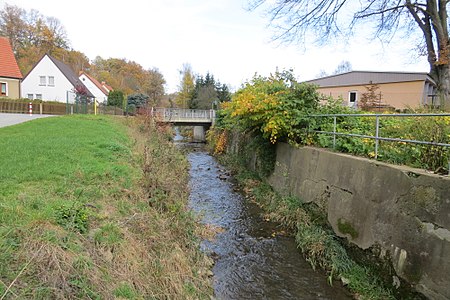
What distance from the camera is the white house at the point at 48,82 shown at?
38.4 m

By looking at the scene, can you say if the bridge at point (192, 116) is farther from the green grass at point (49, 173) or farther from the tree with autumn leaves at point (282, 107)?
the tree with autumn leaves at point (282, 107)


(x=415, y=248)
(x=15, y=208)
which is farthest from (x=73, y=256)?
(x=415, y=248)

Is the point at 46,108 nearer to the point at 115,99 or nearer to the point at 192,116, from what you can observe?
the point at 192,116

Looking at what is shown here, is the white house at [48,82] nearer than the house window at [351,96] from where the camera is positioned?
No

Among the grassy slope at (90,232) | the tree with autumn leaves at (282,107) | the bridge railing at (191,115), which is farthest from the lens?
the bridge railing at (191,115)

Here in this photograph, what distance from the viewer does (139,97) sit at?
129 ft

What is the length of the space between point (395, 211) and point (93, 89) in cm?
5032

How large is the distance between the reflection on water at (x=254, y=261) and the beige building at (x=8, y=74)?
32256 millimetres

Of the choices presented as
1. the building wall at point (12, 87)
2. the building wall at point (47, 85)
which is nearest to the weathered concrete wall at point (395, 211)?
the building wall at point (12, 87)

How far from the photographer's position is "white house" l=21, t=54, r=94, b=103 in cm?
3838

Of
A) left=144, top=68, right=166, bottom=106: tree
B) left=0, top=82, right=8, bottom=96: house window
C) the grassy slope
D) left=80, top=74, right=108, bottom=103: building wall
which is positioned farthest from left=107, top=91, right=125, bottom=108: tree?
the grassy slope

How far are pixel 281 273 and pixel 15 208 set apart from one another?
4477mm

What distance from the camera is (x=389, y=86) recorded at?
31.7 metres

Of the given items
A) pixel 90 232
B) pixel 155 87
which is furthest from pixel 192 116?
pixel 155 87
